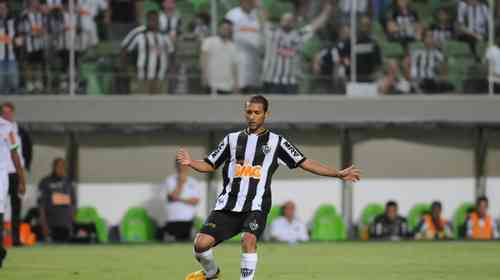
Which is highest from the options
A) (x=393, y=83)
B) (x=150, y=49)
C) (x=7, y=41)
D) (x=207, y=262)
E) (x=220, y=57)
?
(x=7, y=41)

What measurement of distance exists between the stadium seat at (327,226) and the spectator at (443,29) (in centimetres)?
327

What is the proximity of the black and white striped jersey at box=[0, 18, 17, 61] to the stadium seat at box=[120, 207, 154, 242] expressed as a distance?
3.37 meters

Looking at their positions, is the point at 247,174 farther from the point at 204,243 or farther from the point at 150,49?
the point at 150,49

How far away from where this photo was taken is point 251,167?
36.1 ft

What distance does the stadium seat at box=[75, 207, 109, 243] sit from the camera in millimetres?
20469

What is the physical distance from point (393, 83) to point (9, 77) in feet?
19.7

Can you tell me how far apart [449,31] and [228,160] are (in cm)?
1003

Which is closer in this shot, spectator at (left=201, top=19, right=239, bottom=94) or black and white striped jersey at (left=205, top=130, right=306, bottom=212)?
black and white striped jersey at (left=205, top=130, right=306, bottom=212)

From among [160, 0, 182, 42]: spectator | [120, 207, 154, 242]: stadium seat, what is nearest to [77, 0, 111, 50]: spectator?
[160, 0, 182, 42]: spectator

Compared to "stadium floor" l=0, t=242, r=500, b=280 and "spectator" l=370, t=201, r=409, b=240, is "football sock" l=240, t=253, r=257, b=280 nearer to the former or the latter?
"stadium floor" l=0, t=242, r=500, b=280

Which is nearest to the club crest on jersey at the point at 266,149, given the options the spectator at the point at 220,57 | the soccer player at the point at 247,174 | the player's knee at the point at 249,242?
the soccer player at the point at 247,174

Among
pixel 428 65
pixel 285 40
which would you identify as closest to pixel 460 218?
pixel 428 65

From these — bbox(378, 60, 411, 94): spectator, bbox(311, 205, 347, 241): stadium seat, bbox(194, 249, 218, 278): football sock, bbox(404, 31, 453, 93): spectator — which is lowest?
bbox(311, 205, 347, 241): stadium seat

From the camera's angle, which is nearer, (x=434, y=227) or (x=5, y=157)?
(x=5, y=157)
